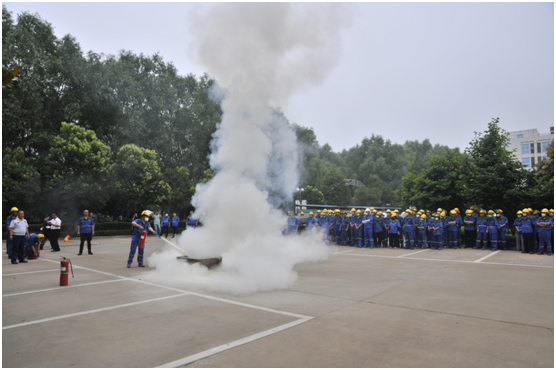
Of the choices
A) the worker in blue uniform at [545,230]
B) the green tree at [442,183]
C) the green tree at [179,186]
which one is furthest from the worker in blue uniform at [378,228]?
the green tree at [179,186]

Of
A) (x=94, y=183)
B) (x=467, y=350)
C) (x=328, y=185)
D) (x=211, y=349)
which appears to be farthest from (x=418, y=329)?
(x=328, y=185)

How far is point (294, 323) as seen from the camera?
228 inches

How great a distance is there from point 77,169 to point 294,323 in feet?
82.7

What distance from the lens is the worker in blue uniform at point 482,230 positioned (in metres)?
16.5

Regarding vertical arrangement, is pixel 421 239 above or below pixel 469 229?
below

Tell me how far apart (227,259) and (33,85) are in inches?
1006

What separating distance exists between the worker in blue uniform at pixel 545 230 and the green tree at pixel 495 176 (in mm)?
3724

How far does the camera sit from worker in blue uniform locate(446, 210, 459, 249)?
1684 centimetres

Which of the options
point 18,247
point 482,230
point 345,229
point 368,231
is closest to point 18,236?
point 18,247

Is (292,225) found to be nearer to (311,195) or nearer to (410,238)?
(410,238)

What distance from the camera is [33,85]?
89.7 feet

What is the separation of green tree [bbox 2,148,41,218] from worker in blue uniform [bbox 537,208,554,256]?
89.4 ft

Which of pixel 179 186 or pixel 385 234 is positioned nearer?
pixel 385 234

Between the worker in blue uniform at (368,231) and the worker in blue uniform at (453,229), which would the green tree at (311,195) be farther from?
the worker in blue uniform at (453,229)
